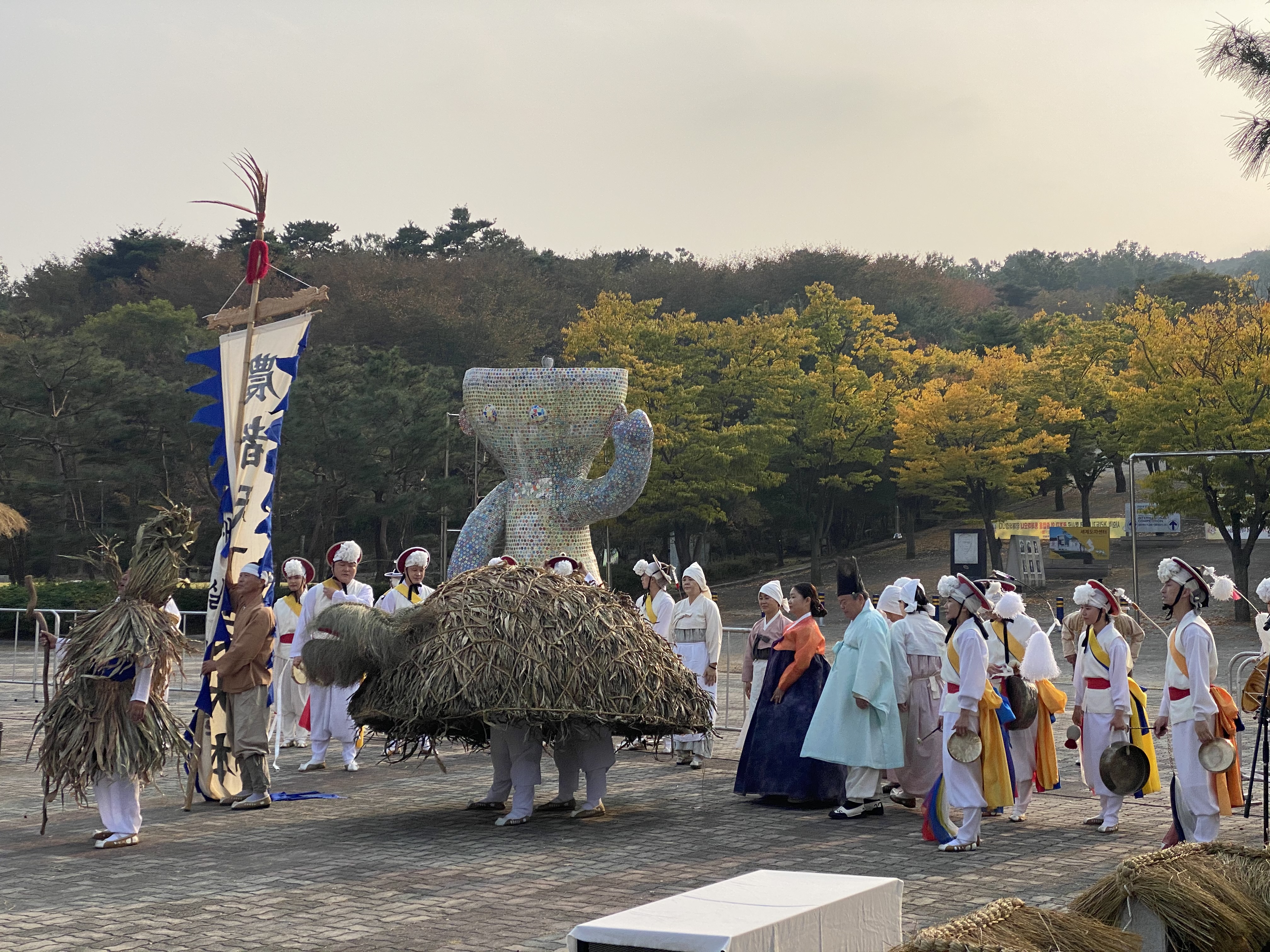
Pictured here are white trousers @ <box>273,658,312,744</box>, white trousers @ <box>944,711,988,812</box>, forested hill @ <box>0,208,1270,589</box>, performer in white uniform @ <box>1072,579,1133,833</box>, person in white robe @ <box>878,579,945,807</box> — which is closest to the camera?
white trousers @ <box>944,711,988,812</box>

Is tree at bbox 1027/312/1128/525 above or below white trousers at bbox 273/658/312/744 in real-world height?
above

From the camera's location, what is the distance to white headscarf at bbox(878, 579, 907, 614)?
10297 mm

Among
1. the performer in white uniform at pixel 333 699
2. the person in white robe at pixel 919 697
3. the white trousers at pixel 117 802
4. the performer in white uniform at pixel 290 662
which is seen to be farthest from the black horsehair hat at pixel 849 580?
the performer in white uniform at pixel 290 662

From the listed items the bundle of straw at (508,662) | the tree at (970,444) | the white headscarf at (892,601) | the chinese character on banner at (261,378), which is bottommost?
the bundle of straw at (508,662)

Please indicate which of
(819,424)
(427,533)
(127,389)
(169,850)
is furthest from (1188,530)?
(169,850)

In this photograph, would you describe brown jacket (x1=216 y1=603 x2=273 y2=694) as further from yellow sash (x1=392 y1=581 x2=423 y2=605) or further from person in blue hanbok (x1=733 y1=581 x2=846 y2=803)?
person in blue hanbok (x1=733 y1=581 x2=846 y2=803)

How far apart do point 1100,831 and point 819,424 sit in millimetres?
27674

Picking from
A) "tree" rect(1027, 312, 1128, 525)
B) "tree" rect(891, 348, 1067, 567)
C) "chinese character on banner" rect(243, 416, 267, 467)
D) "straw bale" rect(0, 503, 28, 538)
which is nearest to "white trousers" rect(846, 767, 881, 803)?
"chinese character on banner" rect(243, 416, 267, 467)

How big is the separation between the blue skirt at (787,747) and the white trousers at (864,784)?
0.26 meters

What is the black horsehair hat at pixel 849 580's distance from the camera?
9.19 meters

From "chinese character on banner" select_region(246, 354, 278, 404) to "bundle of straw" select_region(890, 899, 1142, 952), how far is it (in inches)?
308

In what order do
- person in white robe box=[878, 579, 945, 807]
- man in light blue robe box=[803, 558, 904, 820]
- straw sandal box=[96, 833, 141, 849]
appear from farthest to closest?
1. person in white robe box=[878, 579, 945, 807]
2. man in light blue robe box=[803, 558, 904, 820]
3. straw sandal box=[96, 833, 141, 849]

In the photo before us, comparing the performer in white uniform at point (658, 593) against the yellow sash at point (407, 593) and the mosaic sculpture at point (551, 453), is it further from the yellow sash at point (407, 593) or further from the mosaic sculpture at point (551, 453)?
the mosaic sculpture at point (551, 453)

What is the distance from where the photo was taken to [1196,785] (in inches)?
292
